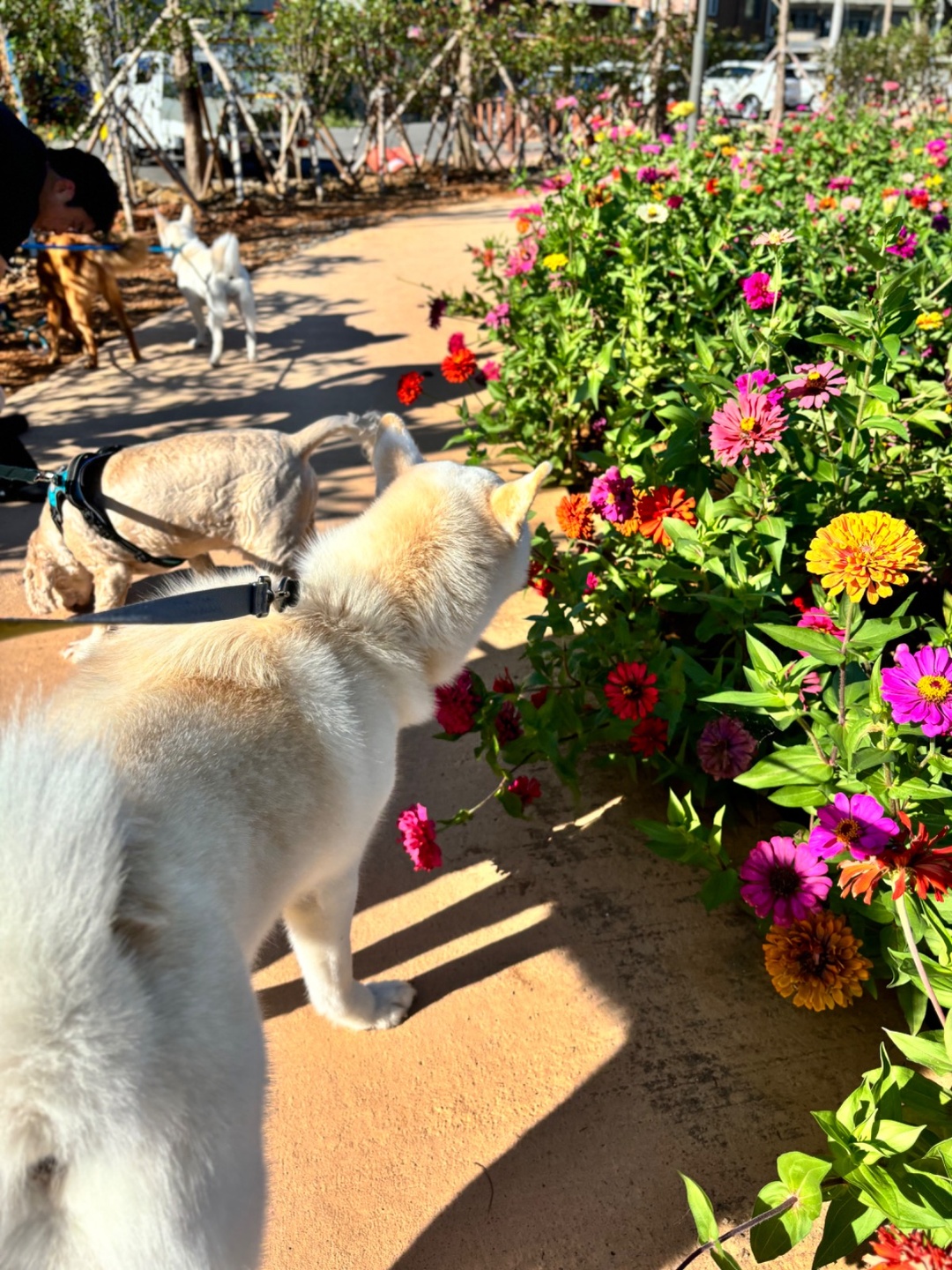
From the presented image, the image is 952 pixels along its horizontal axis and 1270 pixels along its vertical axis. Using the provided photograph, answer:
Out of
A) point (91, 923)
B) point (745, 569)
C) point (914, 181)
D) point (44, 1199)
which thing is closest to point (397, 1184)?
point (44, 1199)

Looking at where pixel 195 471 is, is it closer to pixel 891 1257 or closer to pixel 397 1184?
pixel 397 1184

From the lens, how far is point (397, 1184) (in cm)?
195

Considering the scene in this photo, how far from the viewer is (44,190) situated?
393 cm

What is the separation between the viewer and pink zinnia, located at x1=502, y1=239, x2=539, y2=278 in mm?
5195

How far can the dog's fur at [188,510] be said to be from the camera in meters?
3.43

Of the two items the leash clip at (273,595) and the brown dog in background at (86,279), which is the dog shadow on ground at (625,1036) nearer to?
the leash clip at (273,595)

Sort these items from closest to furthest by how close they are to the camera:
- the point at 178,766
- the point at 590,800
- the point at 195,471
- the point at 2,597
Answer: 1. the point at 178,766
2. the point at 590,800
3. the point at 195,471
4. the point at 2,597

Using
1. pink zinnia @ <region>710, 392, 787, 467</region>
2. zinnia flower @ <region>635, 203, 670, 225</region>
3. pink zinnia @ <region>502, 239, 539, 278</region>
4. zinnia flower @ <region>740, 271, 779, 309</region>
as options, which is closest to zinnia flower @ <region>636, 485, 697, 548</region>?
pink zinnia @ <region>710, 392, 787, 467</region>

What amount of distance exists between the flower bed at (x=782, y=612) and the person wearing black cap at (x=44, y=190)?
1.81 meters

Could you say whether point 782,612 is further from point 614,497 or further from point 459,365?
point 459,365

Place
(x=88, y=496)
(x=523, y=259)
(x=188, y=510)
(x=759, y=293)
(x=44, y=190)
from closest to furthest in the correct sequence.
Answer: (x=759, y=293)
(x=88, y=496)
(x=188, y=510)
(x=44, y=190)
(x=523, y=259)

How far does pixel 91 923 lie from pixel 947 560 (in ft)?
9.29

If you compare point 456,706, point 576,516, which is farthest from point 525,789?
point 576,516

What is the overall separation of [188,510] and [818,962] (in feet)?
9.43
